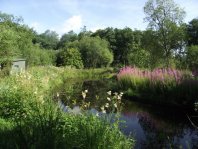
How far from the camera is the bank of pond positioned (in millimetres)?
5762

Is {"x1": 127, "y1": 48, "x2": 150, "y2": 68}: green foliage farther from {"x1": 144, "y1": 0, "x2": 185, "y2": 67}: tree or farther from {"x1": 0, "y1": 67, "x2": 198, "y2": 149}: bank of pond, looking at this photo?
{"x1": 0, "y1": 67, "x2": 198, "y2": 149}: bank of pond

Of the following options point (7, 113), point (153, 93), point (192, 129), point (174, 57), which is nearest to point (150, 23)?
point (174, 57)

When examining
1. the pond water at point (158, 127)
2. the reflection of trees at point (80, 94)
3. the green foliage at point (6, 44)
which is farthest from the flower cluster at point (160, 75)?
the green foliage at point (6, 44)

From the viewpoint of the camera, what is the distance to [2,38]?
20.9 meters

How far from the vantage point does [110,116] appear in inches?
259

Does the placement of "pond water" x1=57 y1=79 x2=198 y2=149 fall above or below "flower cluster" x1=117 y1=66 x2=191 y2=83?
below

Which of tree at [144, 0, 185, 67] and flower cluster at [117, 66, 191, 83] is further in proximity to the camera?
tree at [144, 0, 185, 67]

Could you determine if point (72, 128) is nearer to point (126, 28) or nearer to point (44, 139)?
point (44, 139)

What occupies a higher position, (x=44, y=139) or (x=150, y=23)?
(x=150, y=23)

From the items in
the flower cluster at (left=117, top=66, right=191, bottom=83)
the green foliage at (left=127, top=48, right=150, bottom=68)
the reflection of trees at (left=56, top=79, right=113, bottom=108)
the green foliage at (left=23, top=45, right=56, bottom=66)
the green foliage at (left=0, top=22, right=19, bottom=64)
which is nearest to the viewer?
the reflection of trees at (left=56, top=79, right=113, bottom=108)

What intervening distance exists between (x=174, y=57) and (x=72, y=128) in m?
26.3

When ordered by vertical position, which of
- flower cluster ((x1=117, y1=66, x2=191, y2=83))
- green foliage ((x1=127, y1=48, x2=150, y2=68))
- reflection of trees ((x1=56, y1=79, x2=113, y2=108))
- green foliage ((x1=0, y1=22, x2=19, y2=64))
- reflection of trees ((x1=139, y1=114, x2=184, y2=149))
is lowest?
reflection of trees ((x1=139, y1=114, x2=184, y2=149))

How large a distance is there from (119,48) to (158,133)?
171ft

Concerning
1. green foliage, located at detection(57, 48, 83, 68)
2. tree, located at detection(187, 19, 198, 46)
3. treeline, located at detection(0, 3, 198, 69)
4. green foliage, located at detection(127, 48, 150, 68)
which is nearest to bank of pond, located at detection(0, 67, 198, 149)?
treeline, located at detection(0, 3, 198, 69)
